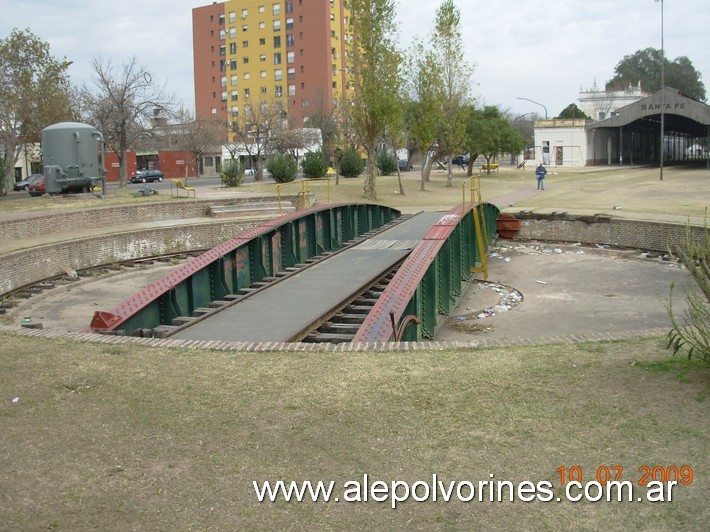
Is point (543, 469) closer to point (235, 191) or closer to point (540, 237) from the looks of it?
point (540, 237)

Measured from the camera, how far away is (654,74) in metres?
138

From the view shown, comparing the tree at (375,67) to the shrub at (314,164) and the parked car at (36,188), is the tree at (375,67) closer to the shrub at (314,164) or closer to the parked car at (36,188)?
the shrub at (314,164)

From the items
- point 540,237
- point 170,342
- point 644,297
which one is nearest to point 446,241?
point 644,297

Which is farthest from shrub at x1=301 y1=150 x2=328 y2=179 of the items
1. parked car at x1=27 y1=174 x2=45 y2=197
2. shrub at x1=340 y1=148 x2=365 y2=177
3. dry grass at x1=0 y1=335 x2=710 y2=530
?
dry grass at x1=0 y1=335 x2=710 y2=530

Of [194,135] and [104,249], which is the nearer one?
→ [104,249]

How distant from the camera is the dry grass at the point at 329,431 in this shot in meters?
4.38

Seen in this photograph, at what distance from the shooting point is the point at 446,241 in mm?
13992

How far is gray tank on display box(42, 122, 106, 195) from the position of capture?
3131cm

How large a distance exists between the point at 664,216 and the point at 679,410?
20.4 metres

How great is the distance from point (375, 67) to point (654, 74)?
390 ft

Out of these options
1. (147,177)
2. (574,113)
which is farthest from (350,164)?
(574,113)

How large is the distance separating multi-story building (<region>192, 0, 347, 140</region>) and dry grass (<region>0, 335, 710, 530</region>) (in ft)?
264

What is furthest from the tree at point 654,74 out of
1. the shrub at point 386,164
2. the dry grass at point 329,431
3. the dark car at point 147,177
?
the dry grass at point 329,431

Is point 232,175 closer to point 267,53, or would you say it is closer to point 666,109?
point 666,109
